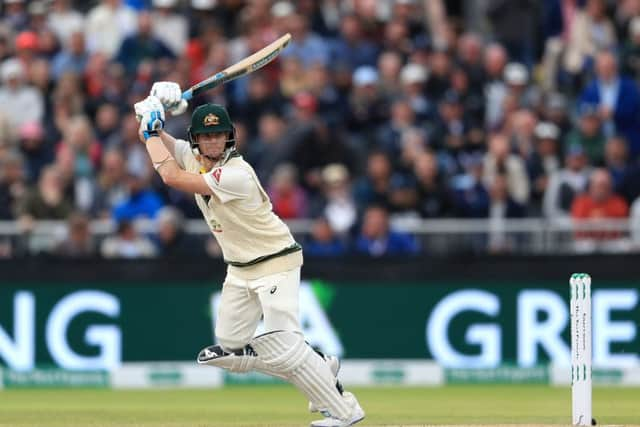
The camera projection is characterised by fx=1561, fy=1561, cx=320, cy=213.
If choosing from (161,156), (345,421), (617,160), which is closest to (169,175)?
(161,156)

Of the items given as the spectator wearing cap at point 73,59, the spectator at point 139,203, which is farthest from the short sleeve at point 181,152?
the spectator wearing cap at point 73,59

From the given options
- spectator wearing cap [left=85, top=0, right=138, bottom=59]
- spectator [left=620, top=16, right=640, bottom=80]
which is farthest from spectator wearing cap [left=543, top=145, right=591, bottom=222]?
spectator wearing cap [left=85, top=0, right=138, bottom=59]

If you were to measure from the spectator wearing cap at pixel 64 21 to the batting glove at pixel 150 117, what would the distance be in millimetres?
7526

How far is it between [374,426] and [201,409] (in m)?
2.08

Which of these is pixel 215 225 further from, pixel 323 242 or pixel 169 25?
pixel 169 25

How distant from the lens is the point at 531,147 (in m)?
13.9

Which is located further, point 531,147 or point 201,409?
Result: point 531,147

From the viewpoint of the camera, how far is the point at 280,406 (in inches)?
416

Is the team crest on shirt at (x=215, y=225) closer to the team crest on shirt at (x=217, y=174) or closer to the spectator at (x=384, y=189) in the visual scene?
the team crest on shirt at (x=217, y=174)

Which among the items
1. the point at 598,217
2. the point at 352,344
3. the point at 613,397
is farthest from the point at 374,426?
the point at 598,217

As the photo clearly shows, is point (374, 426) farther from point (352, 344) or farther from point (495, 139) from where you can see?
point (495, 139)

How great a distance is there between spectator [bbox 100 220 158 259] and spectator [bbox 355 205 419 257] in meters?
1.80

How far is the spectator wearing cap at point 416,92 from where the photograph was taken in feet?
47.2

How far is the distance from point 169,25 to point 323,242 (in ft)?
11.5
